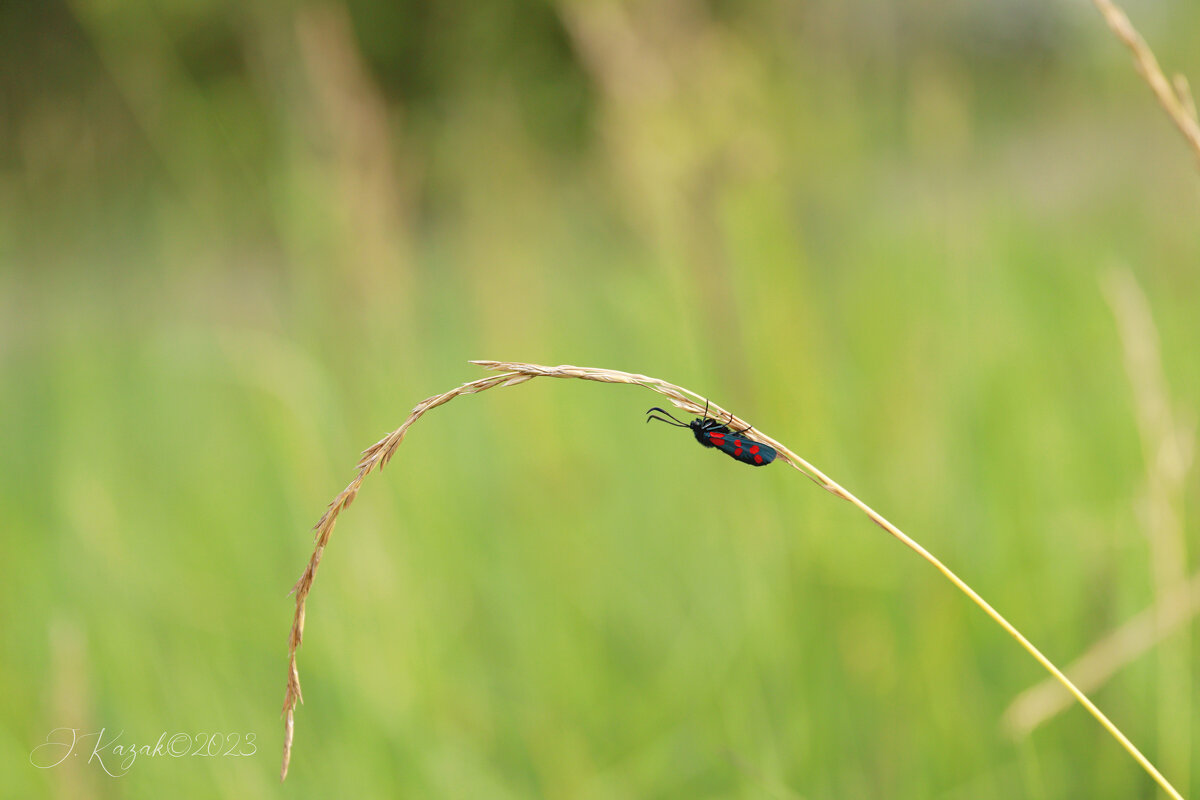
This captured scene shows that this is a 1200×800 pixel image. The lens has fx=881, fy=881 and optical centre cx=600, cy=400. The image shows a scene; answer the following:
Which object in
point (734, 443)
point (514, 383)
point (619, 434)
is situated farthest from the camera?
point (619, 434)

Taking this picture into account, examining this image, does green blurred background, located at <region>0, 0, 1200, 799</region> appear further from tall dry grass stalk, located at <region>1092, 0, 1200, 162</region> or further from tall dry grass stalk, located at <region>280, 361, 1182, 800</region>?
tall dry grass stalk, located at <region>1092, 0, 1200, 162</region>

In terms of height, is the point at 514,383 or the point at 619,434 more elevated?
the point at 514,383

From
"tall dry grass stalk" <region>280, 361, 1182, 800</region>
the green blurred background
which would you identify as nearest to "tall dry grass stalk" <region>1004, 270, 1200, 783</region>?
the green blurred background

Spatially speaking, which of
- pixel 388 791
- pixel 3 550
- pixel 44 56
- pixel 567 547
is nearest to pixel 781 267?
pixel 567 547

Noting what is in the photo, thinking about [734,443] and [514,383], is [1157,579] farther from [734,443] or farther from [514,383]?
[514,383]

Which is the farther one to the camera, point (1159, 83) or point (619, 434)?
point (619, 434)

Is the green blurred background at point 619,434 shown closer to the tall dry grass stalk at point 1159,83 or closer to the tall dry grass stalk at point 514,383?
the tall dry grass stalk at point 514,383

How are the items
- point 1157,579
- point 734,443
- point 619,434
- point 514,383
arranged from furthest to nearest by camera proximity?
point 619,434
point 1157,579
point 734,443
point 514,383

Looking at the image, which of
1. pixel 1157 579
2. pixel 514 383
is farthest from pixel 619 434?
pixel 514 383
